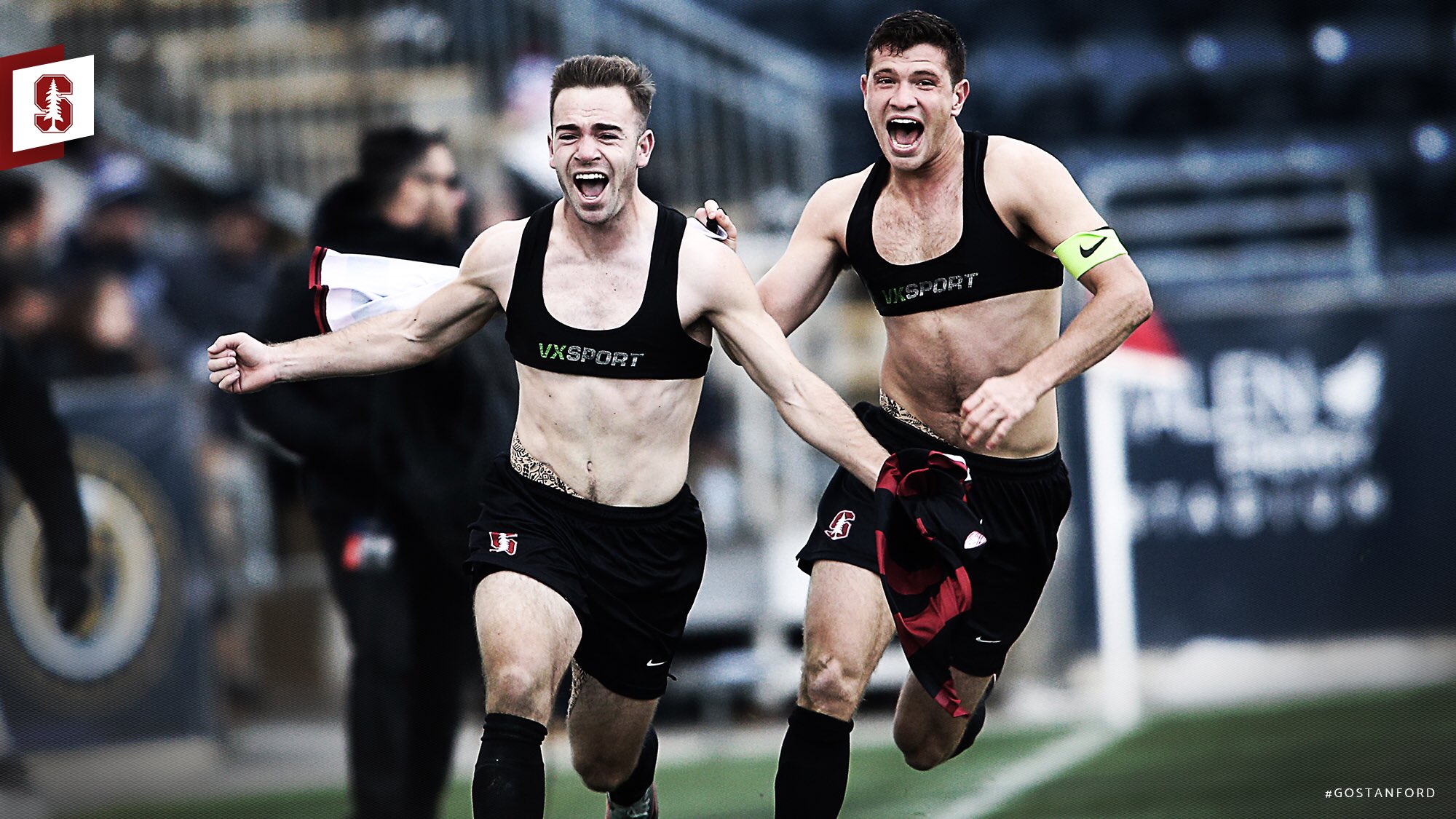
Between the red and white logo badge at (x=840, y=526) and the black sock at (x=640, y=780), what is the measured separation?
3.33 feet

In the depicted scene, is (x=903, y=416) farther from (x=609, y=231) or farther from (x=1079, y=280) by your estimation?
→ (x=609, y=231)

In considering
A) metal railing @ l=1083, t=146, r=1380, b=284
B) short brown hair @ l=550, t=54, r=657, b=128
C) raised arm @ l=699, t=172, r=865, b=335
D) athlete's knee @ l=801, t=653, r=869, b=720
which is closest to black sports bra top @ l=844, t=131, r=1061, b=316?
raised arm @ l=699, t=172, r=865, b=335

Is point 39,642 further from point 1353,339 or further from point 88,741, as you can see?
point 1353,339

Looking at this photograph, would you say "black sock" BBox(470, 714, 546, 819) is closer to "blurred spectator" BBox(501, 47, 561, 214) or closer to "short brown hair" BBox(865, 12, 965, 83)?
"short brown hair" BBox(865, 12, 965, 83)

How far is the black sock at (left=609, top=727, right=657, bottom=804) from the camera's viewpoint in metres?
6.05

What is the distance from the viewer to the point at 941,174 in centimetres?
555

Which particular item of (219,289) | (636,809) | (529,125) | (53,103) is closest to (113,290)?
(219,289)

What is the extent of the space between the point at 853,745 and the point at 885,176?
213 inches

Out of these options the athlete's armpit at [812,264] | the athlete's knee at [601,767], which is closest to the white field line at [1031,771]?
the athlete's knee at [601,767]

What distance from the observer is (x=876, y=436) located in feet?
19.0

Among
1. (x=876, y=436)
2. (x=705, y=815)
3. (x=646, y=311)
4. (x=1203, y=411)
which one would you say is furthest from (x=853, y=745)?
(x=646, y=311)

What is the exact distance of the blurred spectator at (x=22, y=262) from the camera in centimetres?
962

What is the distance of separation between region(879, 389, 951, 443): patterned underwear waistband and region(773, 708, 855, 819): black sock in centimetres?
98

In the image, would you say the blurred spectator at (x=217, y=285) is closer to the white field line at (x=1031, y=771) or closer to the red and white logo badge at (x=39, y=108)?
the red and white logo badge at (x=39, y=108)
